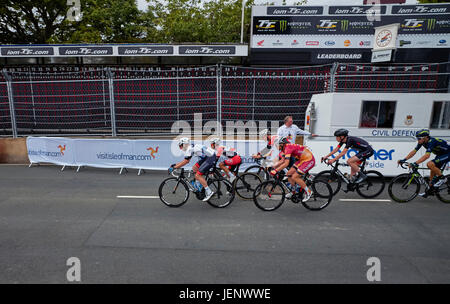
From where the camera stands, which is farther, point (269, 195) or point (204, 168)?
point (204, 168)

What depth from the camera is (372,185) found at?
22.9 ft

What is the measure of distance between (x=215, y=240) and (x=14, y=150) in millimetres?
10972

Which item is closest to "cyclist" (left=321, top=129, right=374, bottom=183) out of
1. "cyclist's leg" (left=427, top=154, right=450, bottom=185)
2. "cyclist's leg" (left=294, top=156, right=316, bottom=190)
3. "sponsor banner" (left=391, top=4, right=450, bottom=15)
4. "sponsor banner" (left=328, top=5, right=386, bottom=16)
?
"cyclist's leg" (left=294, top=156, right=316, bottom=190)

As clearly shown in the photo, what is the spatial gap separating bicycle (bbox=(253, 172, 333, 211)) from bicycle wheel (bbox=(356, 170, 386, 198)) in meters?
1.35

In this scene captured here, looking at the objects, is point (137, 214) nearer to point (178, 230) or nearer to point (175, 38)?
point (178, 230)

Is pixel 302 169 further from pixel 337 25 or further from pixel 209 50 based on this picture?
pixel 337 25

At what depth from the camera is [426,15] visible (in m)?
13.5

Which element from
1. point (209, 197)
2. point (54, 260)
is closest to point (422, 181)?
point (209, 197)

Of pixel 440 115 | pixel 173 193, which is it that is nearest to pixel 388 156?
pixel 440 115

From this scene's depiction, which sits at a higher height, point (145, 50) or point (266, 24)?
point (266, 24)

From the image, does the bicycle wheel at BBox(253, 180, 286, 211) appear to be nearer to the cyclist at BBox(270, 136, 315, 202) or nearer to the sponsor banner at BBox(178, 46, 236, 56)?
the cyclist at BBox(270, 136, 315, 202)

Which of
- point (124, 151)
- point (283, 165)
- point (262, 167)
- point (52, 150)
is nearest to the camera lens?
point (283, 165)

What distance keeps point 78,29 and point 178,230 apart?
21.0 meters

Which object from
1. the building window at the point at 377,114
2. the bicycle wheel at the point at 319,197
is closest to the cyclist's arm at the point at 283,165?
the bicycle wheel at the point at 319,197
